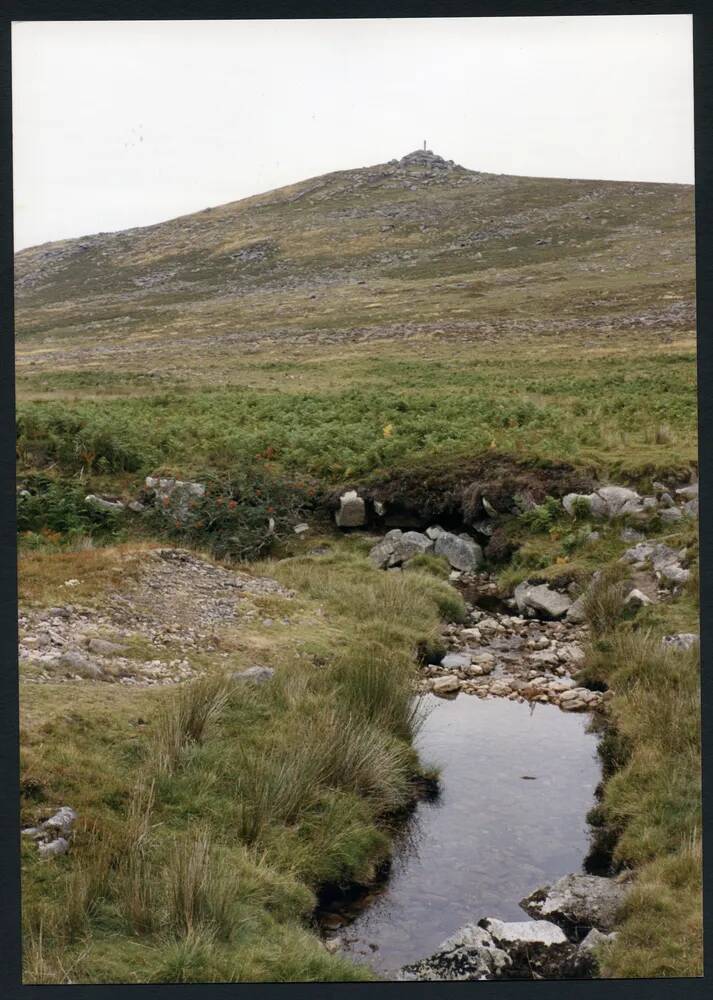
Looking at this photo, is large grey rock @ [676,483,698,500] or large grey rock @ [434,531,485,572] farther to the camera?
large grey rock @ [434,531,485,572]

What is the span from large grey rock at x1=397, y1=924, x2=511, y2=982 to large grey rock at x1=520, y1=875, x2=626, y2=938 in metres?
0.46

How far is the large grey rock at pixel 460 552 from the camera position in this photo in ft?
32.7

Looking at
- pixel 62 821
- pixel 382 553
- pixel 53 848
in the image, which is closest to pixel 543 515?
pixel 382 553

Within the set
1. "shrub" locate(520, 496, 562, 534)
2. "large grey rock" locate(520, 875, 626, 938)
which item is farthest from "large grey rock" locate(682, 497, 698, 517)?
"large grey rock" locate(520, 875, 626, 938)

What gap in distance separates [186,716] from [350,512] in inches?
192

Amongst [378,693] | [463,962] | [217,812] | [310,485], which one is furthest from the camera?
[310,485]

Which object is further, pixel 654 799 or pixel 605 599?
pixel 605 599

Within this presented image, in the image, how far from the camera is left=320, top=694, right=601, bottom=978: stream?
504 cm

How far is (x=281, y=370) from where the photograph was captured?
16.7 m

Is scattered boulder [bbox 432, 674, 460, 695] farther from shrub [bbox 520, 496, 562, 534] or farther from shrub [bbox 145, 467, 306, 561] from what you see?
→ shrub [bbox 145, 467, 306, 561]

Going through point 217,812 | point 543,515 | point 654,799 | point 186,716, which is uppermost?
point 543,515

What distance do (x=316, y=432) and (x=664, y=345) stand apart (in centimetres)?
631

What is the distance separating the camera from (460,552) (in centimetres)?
1002

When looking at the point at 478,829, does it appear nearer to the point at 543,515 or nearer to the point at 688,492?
the point at 543,515
